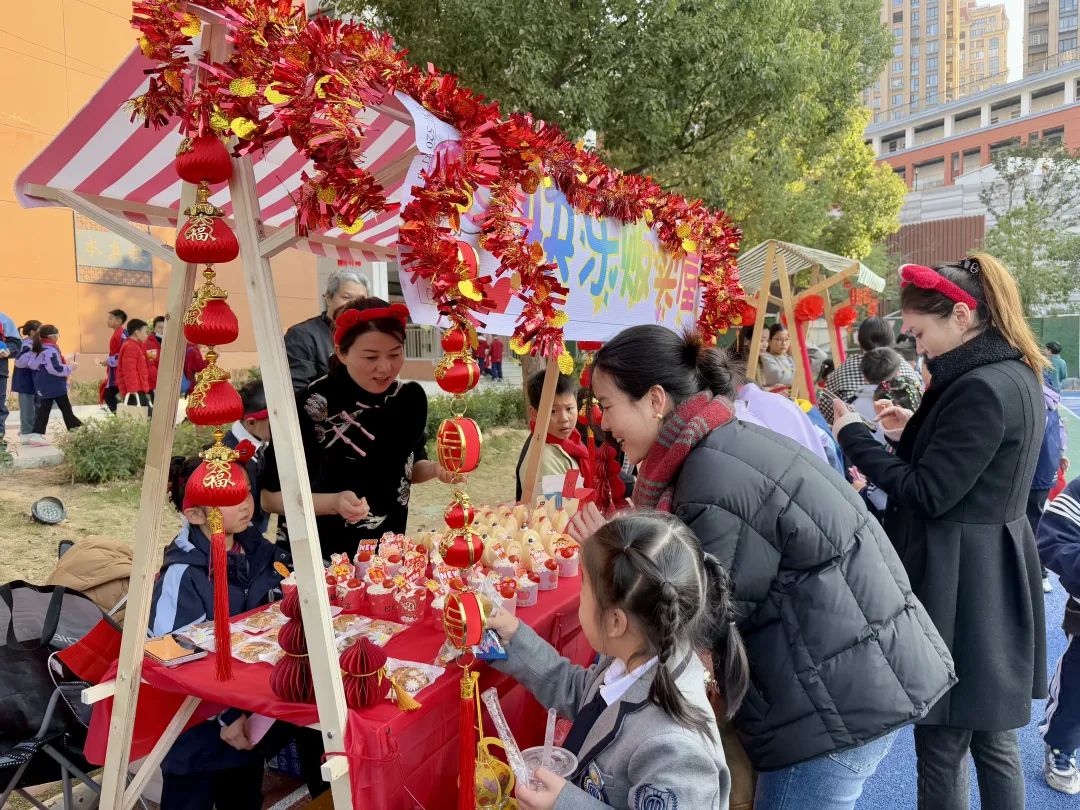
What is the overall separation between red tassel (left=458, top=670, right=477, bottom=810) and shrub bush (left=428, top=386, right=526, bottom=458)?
7859mm

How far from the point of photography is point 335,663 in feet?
5.22

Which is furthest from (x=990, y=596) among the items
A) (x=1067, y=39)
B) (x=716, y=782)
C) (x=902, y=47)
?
(x=902, y=47)

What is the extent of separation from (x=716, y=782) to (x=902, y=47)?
107 metres

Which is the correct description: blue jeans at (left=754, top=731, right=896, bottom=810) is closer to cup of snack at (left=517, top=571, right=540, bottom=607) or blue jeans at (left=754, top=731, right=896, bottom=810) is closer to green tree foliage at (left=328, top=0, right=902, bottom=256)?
cup of snack at (left=517, top=571, right=540, bottom=607)

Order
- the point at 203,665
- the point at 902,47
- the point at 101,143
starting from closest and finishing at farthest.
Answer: the point at 203,665 → the point at 101,143 → the point at 902,47

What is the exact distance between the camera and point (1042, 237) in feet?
72.8

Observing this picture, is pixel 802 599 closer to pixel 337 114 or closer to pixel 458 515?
pixel 458 515

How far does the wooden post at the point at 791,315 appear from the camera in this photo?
562 cm

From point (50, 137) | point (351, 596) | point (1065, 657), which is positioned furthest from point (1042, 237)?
point (351, 596)

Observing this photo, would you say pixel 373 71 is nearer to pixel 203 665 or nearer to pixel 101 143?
pixel 101 143

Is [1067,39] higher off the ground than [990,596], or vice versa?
[1067,39]

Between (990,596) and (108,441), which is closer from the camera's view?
(990,596)

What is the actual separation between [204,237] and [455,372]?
652 mm

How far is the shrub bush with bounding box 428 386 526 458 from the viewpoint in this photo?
10.3 m
